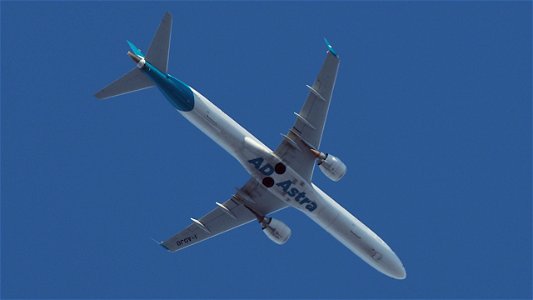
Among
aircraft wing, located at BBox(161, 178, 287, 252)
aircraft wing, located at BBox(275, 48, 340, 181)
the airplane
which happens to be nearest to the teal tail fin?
the airplane

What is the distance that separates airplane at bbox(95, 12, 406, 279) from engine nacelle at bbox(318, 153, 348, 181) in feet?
0.22

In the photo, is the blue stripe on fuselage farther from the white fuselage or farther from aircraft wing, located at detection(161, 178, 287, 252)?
aircraft wing, located at detection(161, 178, 287, 252)

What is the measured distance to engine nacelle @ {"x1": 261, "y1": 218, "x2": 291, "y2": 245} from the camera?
2539 inches

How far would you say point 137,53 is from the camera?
58750 mm

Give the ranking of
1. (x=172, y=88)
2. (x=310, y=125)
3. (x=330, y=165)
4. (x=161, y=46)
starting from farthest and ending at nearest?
(x=330, y=165) → (x=310, y=125) → (x=161, y=46) → (x=172, y=88)

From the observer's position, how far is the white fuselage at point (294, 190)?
58.9 meters

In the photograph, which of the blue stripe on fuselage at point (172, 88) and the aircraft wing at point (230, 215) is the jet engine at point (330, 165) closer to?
the aircraft wing at point (230, 215)

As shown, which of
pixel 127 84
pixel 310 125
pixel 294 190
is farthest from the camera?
pixel 294 190

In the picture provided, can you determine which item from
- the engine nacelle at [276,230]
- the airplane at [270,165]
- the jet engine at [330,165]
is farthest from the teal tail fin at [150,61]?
the engine nacelle at [276,230]

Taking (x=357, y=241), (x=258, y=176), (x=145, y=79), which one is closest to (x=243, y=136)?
(x=258, y=176)

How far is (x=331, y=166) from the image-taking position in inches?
2372

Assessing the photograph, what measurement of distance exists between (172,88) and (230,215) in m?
12.3

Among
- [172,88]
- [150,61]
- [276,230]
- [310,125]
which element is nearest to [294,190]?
[276,230]

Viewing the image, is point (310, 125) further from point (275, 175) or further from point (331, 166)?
point (275, 175)
